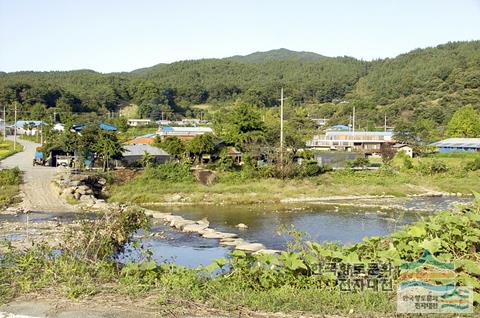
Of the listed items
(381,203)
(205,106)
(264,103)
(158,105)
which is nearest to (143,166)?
(381,203)

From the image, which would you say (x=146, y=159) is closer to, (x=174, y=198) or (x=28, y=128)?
(x=174, y=198)

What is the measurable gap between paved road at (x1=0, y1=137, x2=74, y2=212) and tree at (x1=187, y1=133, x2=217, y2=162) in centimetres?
647

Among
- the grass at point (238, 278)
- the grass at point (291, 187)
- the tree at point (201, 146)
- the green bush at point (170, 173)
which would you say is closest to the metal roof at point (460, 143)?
the grass at point (291, 187)

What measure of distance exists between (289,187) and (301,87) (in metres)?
57.3

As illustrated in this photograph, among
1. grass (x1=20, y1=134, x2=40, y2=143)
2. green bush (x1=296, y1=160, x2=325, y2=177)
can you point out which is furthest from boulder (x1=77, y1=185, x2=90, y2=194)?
grass (x1=20, y1=134, x2=40, y2=143)

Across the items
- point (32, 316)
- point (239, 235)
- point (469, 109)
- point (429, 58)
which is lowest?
point (239, 235)

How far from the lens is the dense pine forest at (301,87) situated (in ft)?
183

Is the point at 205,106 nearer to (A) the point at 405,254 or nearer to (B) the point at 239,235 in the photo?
(B) the point at 239,235

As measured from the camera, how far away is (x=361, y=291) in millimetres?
4238

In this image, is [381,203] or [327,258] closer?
[327,258]

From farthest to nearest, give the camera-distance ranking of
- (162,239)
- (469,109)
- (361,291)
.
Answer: (469,109) → (162,239) → (361,291)

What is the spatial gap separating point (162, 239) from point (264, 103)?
56.6 metres

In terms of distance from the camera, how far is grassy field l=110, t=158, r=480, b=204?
19656mm

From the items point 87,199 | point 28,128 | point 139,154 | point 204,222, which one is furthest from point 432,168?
point 28,128
